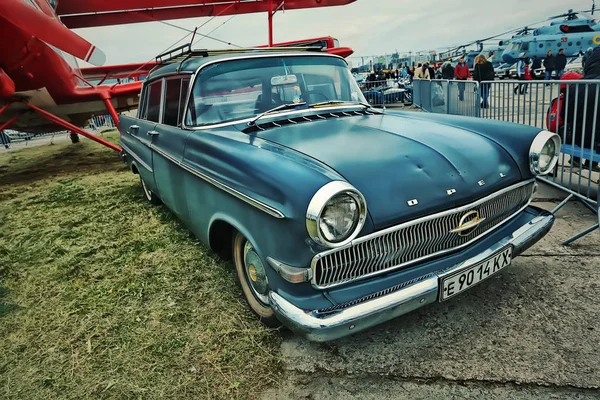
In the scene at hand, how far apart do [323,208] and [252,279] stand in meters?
0.91

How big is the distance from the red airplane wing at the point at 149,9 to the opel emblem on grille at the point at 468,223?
8.70 meters

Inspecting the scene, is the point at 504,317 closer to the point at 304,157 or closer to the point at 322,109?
the point at 304,157

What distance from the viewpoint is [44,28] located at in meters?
5.75

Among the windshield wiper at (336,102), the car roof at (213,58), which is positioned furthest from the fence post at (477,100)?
the car roof at (213,58)

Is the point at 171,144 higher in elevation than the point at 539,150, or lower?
higher

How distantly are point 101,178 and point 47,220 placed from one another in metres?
2.30

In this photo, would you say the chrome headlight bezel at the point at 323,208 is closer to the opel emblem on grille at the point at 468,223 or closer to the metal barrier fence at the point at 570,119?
the opel emblem on grille at the point at 468,223

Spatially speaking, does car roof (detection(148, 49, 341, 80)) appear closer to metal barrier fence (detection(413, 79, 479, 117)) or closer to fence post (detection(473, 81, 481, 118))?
fence post (detection(473, 81, 481, 118))

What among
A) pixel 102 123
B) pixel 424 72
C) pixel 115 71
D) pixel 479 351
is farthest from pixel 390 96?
pixel 479 351

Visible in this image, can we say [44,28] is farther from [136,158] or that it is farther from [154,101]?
[154,101]

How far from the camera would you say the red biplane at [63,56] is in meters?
5.87

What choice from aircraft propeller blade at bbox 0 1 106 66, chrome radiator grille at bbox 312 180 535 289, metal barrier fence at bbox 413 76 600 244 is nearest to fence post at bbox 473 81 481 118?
metal barrier fence at bbox 413 76 600 244

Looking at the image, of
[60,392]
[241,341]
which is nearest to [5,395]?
[60,392]

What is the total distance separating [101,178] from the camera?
268 inches
